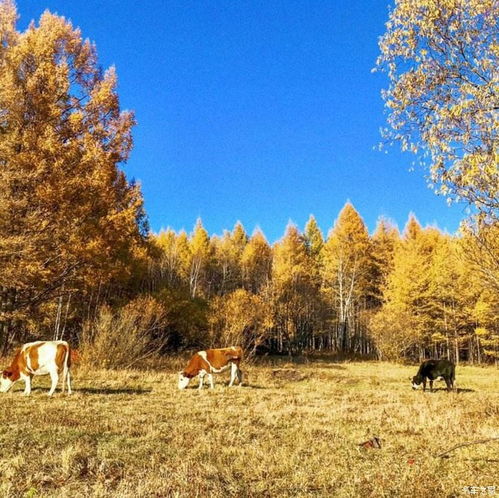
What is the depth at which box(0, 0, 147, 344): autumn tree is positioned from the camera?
13.6 metres

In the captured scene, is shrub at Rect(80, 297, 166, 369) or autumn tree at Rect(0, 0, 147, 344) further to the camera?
shrub at Rect(80, 297, 166, 369)

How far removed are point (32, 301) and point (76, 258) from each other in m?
2.38

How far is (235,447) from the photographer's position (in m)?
5.66

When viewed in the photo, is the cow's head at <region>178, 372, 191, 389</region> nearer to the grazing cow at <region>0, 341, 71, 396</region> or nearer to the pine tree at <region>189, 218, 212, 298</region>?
the grazing cow at <region>0, 341, 71, 396</region>

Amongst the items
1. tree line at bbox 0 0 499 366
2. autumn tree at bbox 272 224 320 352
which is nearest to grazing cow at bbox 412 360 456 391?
tree line at bbox 0 0 499 366

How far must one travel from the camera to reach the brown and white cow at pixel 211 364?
1296cm

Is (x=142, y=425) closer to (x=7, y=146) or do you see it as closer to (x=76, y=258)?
(x=76, y=258)

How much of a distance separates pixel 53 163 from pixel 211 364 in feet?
27.7

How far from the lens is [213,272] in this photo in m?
55.2

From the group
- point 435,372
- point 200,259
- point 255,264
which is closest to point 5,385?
point 435,372

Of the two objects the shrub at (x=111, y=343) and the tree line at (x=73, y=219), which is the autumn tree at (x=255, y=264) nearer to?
the tree line at (x=73, y=219)

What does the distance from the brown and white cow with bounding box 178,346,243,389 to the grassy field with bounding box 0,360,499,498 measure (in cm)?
252

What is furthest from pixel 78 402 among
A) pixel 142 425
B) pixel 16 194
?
pixel 16 194

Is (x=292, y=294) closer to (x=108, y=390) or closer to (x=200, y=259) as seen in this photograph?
(x=200, y=259)
